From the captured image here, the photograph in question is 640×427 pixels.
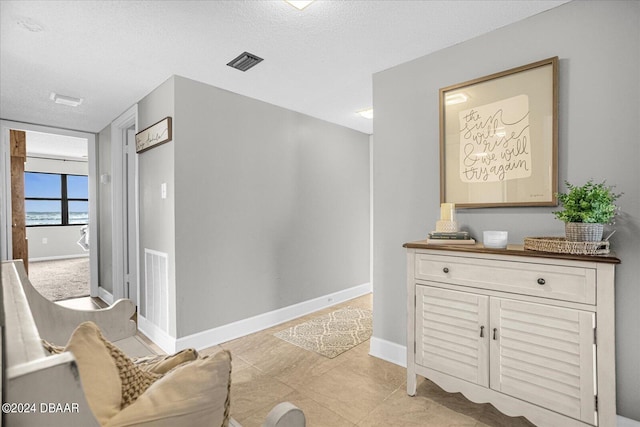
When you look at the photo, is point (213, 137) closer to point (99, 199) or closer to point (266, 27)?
point (266, 27)

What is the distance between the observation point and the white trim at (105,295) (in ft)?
13.9

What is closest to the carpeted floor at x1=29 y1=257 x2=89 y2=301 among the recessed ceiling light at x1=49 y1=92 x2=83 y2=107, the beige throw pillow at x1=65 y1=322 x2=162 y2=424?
the recessed ceiling light at x1=49 y1=92 x2=83 y2=107

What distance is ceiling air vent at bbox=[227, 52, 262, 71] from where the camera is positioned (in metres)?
2.43

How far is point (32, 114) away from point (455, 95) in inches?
163

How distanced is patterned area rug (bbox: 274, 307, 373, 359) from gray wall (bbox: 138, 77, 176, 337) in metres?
0.99

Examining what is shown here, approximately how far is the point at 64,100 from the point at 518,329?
12.9 ft

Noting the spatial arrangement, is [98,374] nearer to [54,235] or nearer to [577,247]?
[577,247]

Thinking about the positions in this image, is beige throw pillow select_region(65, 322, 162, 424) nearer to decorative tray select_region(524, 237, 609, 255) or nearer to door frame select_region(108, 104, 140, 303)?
decorative tray select_region(524, 237, 609, 255)

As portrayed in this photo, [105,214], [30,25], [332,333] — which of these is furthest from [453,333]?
[105,214]

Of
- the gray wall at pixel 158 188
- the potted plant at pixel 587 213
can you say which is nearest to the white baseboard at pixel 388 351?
the potted plant at pixel 587 213

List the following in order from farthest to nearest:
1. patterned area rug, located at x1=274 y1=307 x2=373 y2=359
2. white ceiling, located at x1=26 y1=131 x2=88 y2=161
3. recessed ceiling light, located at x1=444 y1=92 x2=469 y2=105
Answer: white ceiling, located at x1=26 y1=131 x2=88 y2=161 → patterned area rug, located at x1=274 y1=307 x2=373 y2=359 → recessed ceiling light, located at x1=444 y1=92 x2=469 y2=105

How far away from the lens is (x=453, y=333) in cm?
194

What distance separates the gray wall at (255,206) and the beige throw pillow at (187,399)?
202 cm

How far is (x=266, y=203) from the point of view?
3.38 m
